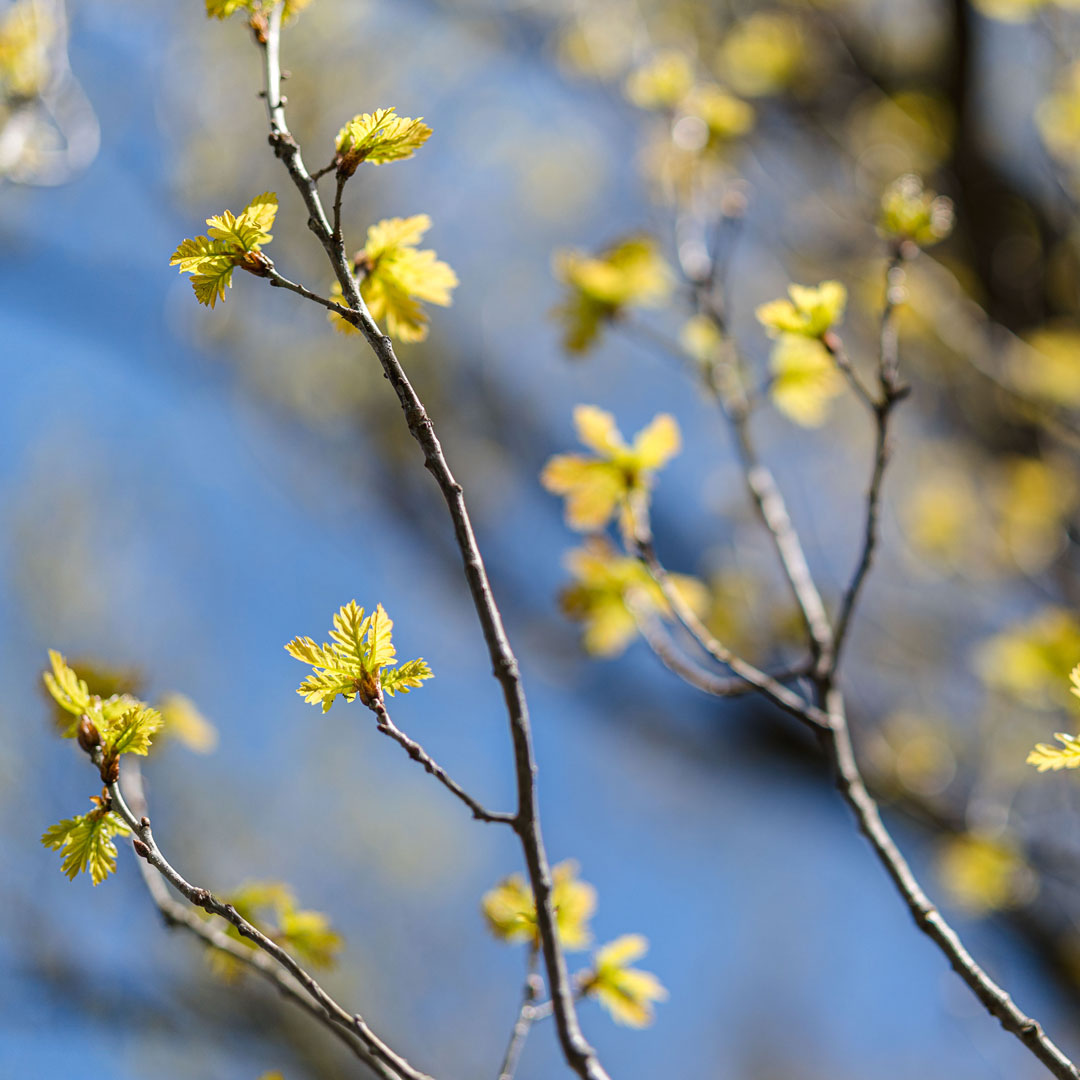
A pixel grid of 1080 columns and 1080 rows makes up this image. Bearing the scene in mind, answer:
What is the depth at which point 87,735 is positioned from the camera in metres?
0.83

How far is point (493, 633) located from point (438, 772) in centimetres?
15

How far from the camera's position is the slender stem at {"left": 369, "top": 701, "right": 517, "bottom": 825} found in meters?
0.77

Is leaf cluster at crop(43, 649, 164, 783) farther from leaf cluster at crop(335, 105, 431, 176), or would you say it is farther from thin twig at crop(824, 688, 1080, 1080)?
thin twig at crop(824, 688, 1080, 1080)

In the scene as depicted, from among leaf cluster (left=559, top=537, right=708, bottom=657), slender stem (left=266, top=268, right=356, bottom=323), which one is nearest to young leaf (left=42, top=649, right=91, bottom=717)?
slender stem (left=266, top=268, right=356, bottom=323)

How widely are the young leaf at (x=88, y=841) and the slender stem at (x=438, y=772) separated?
24 cm

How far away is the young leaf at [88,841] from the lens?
0.78m

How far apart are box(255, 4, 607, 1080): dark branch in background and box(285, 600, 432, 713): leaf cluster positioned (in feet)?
0.34

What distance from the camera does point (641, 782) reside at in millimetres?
6117

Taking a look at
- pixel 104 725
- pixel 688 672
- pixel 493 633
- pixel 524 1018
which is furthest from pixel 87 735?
pixel 688 672

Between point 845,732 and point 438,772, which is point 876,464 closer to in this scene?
point 845,732

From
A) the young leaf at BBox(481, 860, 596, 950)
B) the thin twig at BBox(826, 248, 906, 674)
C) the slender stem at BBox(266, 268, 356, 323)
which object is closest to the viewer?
the slender stem at BBox(266, 268, 356, 323)

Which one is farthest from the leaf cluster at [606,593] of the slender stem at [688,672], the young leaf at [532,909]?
the young leaf at [532,909]

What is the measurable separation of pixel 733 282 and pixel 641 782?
328 centimetres

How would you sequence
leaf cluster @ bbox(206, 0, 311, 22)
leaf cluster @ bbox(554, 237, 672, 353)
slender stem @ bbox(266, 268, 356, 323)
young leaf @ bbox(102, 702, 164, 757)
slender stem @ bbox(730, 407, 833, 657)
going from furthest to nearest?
leaf cluster @ bbox(554, 237, 672, 353)
slender stem @ bbox(730, 407, 833, 657)
leaf cluster @ bbox(206, 0, 311, 22)
young leaf @ bbox(102, 702, 164, 757)
slender stem @ bbox(266, 268, 356, 323)
